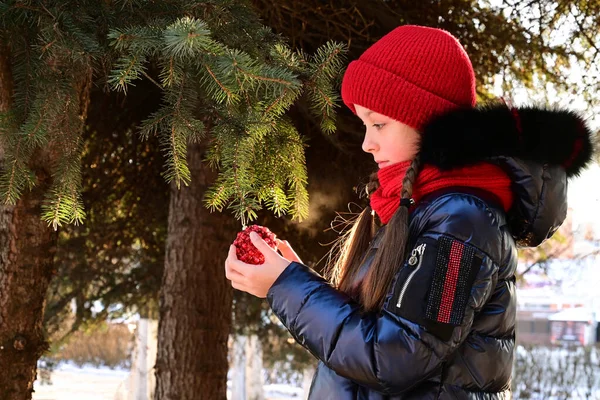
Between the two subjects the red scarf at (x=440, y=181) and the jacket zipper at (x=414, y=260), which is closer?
the jacket zipper at (x=414, y=260)

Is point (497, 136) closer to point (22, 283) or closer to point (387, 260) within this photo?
point (387, 260)

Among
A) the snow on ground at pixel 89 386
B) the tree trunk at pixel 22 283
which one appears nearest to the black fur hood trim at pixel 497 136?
the tree trunk at pixel 22 283

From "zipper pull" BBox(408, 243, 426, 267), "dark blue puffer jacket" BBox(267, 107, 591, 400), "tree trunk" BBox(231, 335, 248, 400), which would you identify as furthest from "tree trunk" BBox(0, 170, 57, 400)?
"tree trunk" BBox(231, 335, 248, 400)

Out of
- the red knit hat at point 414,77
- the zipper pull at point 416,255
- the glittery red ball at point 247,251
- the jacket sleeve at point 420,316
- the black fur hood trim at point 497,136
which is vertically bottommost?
the jacket sleeve at point 420,316

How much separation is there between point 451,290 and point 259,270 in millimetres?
479

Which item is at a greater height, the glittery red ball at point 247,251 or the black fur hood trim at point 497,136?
the black fur hood trim at point 497,136

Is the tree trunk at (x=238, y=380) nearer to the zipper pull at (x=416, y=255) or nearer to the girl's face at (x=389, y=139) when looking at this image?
the girl's face at (x=389, y=139)

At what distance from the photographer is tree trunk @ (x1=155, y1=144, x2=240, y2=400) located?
4254mm

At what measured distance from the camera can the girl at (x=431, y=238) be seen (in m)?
1.56

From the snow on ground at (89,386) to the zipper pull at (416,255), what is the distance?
815 cm

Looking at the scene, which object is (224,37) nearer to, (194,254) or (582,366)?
(194,254)

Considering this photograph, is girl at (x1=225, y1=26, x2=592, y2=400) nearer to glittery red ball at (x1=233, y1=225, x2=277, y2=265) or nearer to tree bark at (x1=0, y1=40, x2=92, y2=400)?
glittery red ball at (x1=233, y1=225, x2=277, y2=265)

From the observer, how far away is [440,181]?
1.72m

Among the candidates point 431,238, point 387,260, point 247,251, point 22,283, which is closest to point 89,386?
point 22,283
